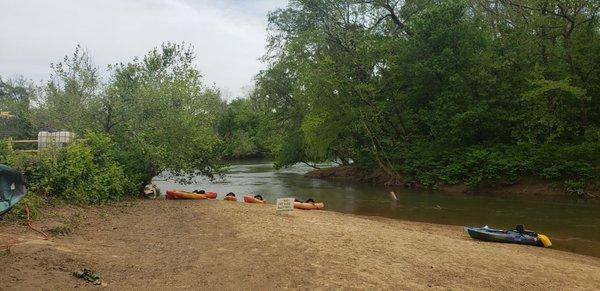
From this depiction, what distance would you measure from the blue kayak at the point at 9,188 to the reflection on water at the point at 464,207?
1265 centimetres

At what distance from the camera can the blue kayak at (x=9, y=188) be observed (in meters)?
6.48

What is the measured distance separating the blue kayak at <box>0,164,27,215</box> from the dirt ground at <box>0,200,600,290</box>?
0.64 m

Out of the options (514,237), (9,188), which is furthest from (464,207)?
(9,188)

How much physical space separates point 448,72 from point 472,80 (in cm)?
→ 180

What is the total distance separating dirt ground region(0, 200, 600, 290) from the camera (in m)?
6.19

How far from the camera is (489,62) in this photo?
86.0 ft

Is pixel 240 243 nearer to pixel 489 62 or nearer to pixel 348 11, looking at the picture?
pixel 489 62

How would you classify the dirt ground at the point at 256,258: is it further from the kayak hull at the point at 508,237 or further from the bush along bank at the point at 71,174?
the bush along bank at the point at 71,174

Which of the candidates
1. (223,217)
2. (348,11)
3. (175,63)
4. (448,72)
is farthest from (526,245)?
(348,11)

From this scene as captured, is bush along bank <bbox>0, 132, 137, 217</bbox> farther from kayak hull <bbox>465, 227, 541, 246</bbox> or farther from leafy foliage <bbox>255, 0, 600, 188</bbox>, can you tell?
leafy foliage <bbox>255, 0, 600, 188</bbox>

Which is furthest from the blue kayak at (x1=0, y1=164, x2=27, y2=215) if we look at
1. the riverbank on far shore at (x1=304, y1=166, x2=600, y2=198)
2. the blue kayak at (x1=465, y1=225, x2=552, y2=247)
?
the riverbank on far shore at (x1=304, y1=166, x2=600, y2=198)

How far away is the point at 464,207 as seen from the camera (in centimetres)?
2081

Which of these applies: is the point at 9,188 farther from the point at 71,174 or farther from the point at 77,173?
the point at 77,173

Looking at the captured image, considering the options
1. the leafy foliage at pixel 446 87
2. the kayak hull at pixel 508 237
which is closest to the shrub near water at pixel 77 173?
the kayak hull at pixel 508 237
